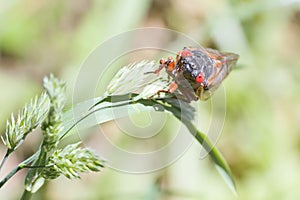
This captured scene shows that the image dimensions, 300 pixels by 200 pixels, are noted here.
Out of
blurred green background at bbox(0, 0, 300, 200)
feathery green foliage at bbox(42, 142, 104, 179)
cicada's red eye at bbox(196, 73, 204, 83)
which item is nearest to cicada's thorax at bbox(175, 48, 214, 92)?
cicada's red eye at bbox(196, 73, 204, 83)

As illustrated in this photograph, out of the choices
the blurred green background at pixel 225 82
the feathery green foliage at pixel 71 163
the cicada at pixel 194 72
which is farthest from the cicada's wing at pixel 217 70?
the blurred green background at pixel 225 82

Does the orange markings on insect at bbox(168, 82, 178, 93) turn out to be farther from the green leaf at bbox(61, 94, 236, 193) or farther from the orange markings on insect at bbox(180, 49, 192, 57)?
the orange markings on insect at bbox(180, 49, 192, 57)

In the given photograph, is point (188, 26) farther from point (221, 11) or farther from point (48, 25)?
point (48, 25)

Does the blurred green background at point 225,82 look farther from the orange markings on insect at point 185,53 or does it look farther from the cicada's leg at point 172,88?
the cicada's leg at point 172,88

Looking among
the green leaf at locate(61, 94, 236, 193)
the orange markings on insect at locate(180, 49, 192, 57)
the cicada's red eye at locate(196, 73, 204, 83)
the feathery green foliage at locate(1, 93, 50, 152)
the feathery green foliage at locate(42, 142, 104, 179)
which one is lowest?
the feathery green foliage at locate(42, 142, 104, 179)

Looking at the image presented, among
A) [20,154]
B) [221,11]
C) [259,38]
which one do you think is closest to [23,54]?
[20,154]

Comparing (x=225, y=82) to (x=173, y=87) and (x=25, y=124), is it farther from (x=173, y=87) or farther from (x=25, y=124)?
(x=25, y=124)

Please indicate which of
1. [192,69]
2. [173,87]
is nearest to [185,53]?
[192,69]
